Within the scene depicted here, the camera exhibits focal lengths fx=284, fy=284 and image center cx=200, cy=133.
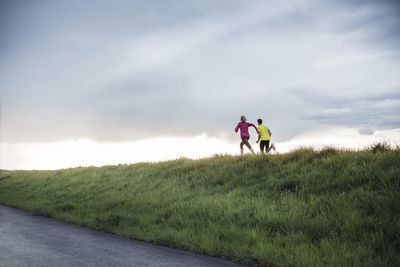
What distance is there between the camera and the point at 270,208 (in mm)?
7637

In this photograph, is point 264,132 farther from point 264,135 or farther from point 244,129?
point 244,129

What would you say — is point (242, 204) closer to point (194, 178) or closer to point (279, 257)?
point (279, 257)

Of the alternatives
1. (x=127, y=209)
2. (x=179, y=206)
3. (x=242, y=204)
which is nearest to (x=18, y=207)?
(x=127, y=209)

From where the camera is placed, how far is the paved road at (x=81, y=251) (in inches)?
208

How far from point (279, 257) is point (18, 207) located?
583 inches

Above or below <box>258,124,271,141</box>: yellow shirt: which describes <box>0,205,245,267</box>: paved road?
below

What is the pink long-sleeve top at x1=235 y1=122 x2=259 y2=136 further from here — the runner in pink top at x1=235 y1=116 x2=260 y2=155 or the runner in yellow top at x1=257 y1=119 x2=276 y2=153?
the runner in yellow top at x1=257 y1=119 x2=276 y2=153

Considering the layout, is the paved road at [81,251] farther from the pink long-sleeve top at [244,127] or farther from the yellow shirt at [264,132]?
the yellow shirt at [264,132]

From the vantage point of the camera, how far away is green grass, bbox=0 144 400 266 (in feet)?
17.9

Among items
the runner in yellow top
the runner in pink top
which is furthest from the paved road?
the runner in yellow top

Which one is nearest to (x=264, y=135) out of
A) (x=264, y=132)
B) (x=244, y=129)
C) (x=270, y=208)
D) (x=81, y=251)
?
(x=264, y=132)

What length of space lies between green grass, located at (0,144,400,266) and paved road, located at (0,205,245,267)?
Result: 1.81 feet

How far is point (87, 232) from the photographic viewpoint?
8430 millimetres

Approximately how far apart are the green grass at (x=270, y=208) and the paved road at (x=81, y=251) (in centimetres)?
55
